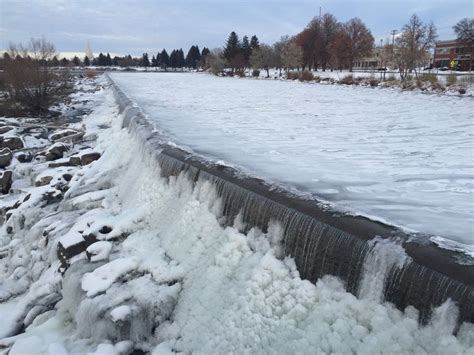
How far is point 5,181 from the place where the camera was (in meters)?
12.2

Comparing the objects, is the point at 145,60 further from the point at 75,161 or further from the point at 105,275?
the point at 105,275

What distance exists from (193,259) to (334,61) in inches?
2354

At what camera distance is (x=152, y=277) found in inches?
217

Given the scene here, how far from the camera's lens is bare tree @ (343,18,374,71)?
60.7m

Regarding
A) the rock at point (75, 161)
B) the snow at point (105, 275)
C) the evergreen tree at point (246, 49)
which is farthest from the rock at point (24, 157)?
the evergreen tree at point (246, 49)

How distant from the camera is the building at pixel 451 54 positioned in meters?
59.7

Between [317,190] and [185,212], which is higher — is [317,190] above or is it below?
above

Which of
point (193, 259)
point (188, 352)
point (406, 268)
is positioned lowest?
point (188, 352)

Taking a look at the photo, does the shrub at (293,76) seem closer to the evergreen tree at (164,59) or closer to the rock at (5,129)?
the rock at (5,129)

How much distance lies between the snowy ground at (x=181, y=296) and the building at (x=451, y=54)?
196 feet

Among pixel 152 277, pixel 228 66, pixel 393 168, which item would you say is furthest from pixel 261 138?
pixel 228 66

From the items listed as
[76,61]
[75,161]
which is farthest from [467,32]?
[76,61]

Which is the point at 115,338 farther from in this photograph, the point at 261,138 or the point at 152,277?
the point at 261,138

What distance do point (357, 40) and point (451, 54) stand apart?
18317mm
